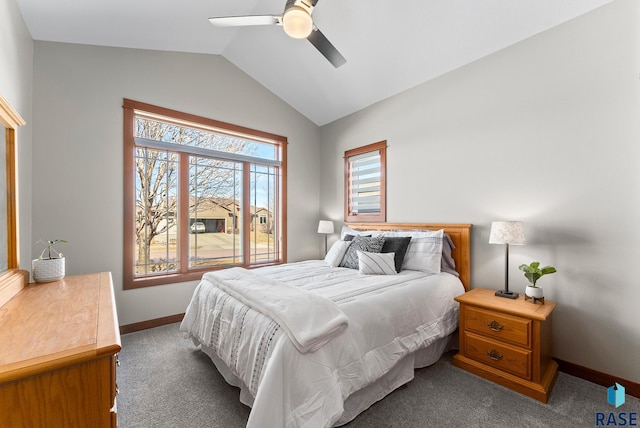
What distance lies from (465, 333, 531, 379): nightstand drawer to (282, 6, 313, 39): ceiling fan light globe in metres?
2.68

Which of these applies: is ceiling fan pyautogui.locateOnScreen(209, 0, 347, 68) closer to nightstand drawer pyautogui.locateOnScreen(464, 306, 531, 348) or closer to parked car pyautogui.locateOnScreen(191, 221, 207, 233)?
parked car pyautogui.locateOnScreen(191, 221, 207, 233)

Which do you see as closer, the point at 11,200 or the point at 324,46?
the point at 11,200

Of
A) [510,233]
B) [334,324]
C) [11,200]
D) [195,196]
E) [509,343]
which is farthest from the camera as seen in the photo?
[195,196]

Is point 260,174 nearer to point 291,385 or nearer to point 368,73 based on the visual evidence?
point 368,73

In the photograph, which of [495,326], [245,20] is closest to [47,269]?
[245,20]

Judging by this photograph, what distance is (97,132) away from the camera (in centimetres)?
277

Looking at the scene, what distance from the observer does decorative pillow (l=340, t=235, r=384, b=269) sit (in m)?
2.85

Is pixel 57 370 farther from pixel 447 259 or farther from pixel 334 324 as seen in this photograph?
pixel 447 259

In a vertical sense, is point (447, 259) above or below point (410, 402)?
above

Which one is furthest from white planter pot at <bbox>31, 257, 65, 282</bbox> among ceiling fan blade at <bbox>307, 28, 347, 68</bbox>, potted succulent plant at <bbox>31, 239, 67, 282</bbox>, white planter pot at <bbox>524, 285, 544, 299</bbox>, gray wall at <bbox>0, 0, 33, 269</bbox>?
white planter pot at <bbox>524, 285, 544, 299</bbox>

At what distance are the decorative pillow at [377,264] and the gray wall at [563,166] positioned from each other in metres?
0.86

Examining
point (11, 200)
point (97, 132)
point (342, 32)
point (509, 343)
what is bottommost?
point (509, 343)

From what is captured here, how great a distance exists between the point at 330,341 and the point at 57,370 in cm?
112

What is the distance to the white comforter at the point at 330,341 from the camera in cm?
135
